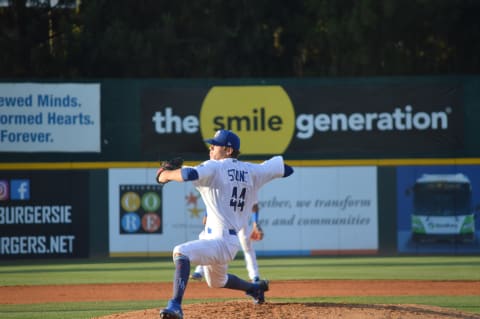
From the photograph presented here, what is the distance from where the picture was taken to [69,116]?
1817cm

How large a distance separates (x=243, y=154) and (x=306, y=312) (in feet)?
33.6

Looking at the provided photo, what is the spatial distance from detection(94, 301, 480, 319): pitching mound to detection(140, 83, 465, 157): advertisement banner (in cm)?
994

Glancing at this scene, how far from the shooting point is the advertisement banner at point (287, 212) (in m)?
18.1

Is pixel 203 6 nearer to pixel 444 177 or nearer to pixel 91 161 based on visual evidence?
pixel 91 161

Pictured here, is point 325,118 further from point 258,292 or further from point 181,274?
point 181,274

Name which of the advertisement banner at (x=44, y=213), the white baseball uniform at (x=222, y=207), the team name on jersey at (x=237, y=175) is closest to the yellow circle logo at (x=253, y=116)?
the advertisement banner at (x=44, y=213)

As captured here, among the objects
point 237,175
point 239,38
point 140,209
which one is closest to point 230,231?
point 237,175

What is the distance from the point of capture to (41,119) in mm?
18125

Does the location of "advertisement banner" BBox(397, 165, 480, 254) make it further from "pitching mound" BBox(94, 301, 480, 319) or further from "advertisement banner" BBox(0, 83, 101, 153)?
"pitching mound" BBox(94, 301, 480, 319)

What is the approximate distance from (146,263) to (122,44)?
631 cm

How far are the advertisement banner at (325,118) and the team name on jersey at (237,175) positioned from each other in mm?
10245

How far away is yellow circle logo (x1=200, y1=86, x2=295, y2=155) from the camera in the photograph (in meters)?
18.3

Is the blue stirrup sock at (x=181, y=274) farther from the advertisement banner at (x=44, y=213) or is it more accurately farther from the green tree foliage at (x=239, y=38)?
the green tree foliage at (x=239, y=38)

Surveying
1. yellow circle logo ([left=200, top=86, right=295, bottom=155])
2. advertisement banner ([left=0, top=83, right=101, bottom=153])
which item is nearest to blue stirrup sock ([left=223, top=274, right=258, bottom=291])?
yellow circle logo ([left=200, top=86, right=295, bottom=155])
